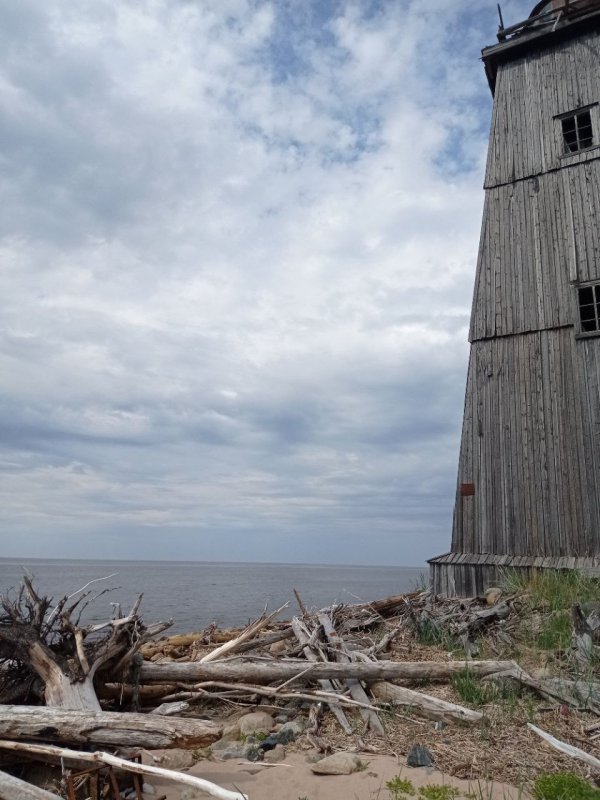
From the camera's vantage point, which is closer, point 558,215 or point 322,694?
point 322,694

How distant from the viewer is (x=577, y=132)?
50.9 ft

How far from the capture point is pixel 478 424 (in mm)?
14781

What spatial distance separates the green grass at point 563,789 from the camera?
15.2 ft

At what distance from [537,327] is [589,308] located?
1.22 m

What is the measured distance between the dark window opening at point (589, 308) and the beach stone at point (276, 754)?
38.2 feet

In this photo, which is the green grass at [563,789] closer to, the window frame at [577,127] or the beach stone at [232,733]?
the beach stone at [232,733]

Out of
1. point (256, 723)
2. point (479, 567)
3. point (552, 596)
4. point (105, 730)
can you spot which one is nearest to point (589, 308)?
point (479, 567)

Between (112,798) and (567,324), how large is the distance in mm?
13189

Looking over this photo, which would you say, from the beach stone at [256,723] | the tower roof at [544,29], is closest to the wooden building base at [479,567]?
the beach stone at [256,723]

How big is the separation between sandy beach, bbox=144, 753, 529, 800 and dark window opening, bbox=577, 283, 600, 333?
11.4m

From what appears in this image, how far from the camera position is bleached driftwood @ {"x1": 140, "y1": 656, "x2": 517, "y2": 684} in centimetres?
745

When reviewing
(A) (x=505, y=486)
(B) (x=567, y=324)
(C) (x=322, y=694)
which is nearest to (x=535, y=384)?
(B) (x=567, y=324)

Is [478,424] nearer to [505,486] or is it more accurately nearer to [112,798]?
[505,486]

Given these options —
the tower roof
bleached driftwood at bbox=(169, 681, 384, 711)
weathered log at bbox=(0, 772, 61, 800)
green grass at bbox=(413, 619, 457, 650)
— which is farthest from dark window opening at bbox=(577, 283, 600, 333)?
weathered log at bbox=(0, 772, 61, 800)
